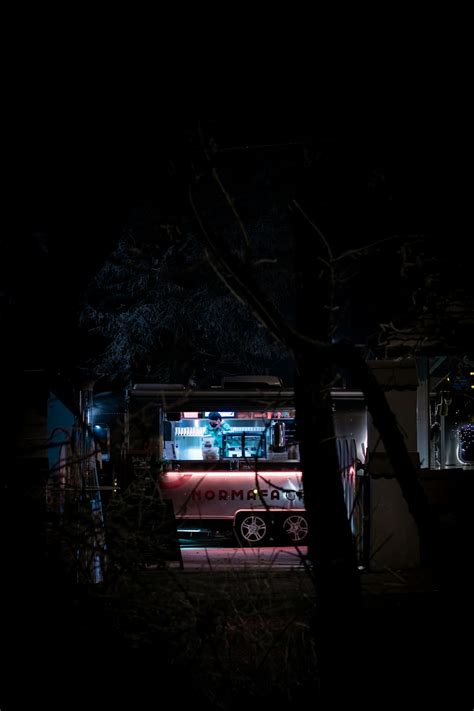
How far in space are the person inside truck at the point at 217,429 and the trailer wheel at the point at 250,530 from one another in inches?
59.9

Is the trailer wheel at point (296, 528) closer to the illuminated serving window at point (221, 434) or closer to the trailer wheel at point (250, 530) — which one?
the trailer wheel at point (250, 530)

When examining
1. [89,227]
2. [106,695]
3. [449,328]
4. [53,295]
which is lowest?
[106,695]

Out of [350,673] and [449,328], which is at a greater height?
[449,328]

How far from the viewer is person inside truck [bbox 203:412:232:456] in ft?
41.0

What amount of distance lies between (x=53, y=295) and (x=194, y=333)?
9.97m

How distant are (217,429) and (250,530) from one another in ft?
6.71

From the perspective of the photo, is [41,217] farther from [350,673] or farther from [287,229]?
[287,229]

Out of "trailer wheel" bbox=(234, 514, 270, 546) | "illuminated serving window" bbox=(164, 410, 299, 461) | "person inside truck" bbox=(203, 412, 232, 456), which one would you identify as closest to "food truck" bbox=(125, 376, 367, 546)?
"trailer wheel" bbox=(234, 514, 270, 546)

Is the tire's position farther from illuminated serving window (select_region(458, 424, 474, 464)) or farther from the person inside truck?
illuminated serving window (select_region(458, 424, 474, 464))

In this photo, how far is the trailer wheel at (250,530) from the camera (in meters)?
11.6

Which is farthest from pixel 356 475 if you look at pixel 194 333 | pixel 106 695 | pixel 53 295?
pixel 194 333

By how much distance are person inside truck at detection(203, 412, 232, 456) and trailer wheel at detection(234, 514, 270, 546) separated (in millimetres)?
1522

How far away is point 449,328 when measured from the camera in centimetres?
595

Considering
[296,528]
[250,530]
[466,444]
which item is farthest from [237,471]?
[466,444]
